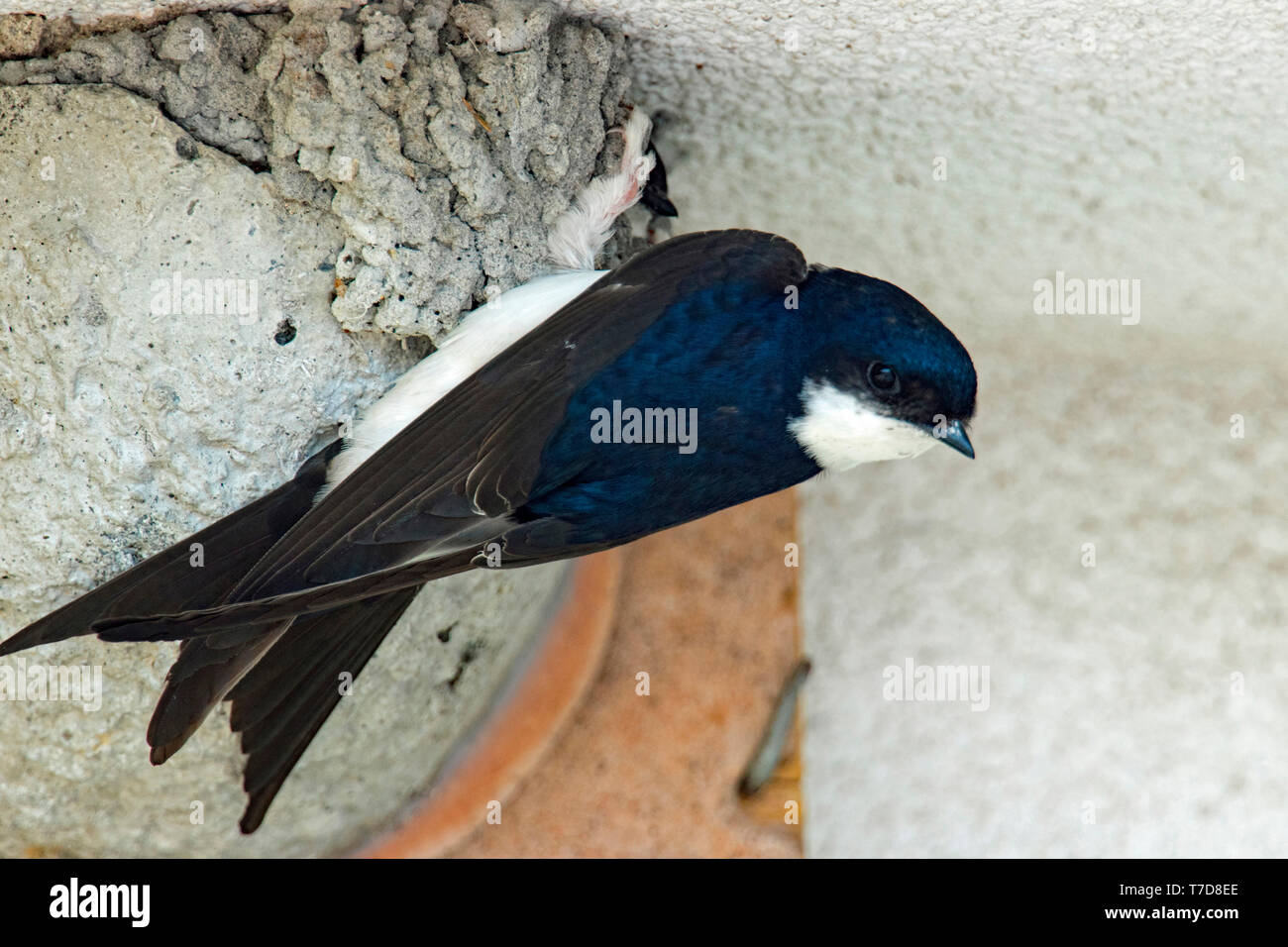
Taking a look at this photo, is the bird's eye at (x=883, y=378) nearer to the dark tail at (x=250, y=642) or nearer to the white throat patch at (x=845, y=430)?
the white throat patch at (x=845, y=430)

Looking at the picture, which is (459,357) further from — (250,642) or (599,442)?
(250,642)

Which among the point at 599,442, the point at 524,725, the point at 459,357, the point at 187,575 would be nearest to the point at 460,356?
the point at 459,357

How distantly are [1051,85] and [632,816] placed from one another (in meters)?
1.05

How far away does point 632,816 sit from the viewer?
195 cm

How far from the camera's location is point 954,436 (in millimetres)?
1312

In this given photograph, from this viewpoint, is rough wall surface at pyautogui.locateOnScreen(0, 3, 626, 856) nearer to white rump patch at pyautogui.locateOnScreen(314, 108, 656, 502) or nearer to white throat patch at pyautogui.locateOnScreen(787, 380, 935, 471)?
white rump patch at pyautogui.locateOnScreen(314, 108, 656, 502)

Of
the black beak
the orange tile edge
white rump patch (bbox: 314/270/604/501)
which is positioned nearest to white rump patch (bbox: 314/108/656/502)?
white rump patch (bbox: 314/270/604/501)

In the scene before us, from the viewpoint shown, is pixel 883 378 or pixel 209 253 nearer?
pixel 883 378

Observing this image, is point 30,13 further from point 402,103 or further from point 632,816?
point 632,816

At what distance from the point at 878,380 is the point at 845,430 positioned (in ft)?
0.18

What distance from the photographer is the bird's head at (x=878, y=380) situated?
1.32 meters

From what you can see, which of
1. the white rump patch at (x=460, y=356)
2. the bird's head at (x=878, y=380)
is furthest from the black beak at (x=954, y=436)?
the white rump patch at (x=460, y=356)

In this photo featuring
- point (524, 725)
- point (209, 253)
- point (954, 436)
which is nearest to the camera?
point (954, 436)
